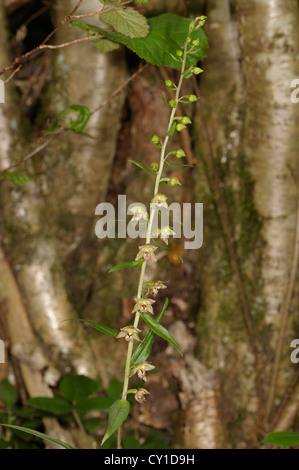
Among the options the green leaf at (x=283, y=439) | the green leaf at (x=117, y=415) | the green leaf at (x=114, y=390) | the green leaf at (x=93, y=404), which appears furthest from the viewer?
the green leaf at (x=114, y=390)

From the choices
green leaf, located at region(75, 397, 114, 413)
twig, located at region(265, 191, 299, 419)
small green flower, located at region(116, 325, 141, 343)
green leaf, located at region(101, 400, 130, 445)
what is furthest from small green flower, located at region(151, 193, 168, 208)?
twig, located at region(265, 191, 299, 419)

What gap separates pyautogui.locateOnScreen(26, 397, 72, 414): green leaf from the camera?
127 cm

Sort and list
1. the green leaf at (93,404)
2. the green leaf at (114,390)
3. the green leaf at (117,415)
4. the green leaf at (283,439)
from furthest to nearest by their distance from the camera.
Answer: the green leaf at (114,390) < the green leaf at (93,404) < the green leaf at (283,439) < the green leaf at (117,415)

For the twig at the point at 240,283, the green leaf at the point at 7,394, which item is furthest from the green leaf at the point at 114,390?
the twig at the point at 240,283

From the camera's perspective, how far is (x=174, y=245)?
72.9 inches

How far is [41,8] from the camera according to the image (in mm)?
2260

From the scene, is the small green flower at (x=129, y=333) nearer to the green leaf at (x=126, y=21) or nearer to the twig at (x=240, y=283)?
the green leaf at (x=126, y=21)

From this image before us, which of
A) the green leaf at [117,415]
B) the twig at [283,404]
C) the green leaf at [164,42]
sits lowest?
the twig at [283,404]

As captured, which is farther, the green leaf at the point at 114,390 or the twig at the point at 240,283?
the twig at the point at 240,283

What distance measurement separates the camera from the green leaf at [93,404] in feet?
4.06

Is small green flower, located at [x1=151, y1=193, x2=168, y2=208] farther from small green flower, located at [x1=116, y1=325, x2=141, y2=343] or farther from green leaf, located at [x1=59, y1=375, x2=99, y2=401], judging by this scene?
green leaf, located at [x1=59, y1=375, x2=99, y2=401]

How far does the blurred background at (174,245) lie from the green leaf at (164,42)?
0.43 meters

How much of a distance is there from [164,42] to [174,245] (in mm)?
939
